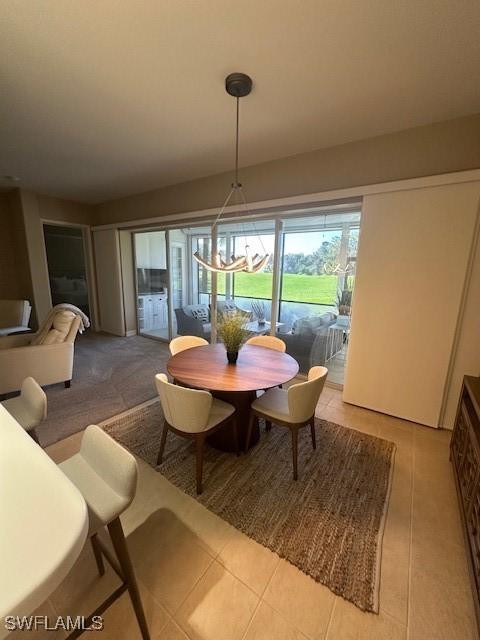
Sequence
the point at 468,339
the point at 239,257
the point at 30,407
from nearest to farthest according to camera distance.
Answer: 1. the point at 30,407
2. the point at 239,257
3. the point at 468,339

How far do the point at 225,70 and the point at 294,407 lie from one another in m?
2.31

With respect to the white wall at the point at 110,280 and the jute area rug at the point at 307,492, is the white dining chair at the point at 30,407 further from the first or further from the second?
the white wall at the point at 110,280

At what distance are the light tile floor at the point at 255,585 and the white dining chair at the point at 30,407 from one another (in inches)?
30.0

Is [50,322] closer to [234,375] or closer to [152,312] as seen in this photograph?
[152,312]

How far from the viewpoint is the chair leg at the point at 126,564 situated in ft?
3.40

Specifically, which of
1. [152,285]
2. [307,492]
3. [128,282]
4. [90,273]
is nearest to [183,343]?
[307,492]

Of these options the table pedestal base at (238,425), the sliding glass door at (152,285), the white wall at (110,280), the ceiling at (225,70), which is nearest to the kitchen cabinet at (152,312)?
the sliding glass door at (152,285)

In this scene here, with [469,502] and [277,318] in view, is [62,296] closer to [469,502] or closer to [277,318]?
[277,318]

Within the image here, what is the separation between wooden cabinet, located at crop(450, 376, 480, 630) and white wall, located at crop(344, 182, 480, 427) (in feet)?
1.59

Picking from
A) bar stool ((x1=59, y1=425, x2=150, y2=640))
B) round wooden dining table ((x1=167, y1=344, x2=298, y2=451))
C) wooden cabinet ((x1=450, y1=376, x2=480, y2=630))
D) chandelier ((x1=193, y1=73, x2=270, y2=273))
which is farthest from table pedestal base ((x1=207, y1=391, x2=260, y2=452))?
wooden cabinet ((x1=450, y1=376, x2=480, y2=630))

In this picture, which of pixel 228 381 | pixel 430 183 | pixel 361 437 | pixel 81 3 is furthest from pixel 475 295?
pixel 81 3

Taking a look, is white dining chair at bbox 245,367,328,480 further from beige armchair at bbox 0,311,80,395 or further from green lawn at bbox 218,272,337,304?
beige armchair at bbox 0,311,80,395

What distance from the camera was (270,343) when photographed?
2.83 metres

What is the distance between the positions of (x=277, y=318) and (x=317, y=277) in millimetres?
767
